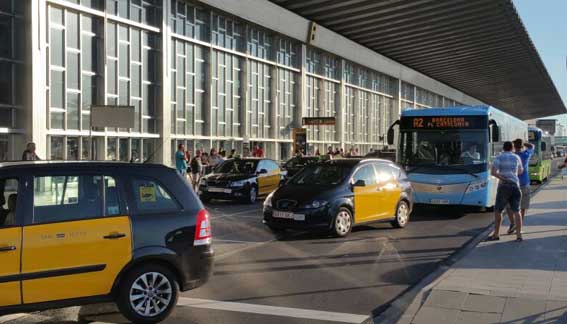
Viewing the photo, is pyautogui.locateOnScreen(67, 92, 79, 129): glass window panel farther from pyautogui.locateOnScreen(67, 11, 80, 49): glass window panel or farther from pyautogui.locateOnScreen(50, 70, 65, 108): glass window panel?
pyautogui.locateOnScreen(67, 11, 80, 49): glass window panel

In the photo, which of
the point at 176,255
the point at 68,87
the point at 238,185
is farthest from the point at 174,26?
the point at 176,255

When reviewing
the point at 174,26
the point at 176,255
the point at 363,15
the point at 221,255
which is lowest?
the point at 221,255

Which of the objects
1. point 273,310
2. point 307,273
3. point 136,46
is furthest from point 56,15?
point 273,310

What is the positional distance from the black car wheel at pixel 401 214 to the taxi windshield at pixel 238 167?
284 inches

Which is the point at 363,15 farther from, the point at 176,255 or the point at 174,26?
the point at 176,255

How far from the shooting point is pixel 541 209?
52.0 ft

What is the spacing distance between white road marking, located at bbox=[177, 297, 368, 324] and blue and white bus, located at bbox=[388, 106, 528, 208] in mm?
9663

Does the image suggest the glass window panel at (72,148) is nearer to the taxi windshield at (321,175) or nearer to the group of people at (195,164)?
the group of people at (195,164)

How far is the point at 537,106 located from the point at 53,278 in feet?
429

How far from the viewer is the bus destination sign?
616 inches

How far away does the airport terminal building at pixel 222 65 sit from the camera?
19.6m

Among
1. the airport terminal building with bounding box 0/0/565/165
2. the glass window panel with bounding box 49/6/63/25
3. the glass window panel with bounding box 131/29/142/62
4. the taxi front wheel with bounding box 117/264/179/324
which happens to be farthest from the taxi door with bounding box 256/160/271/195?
the taxi front wheel with bounding box 117/264/179/324

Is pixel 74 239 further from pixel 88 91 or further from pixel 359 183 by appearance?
pixel 88 91

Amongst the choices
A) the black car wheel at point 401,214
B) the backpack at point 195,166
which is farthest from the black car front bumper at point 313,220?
the backpack at point 195,166
